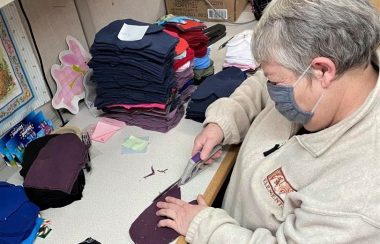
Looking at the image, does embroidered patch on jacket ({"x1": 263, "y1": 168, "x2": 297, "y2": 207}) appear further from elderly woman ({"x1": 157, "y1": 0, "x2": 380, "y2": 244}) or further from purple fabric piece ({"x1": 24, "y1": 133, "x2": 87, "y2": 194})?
purple fabric piece ({"x1": 24, "y1": 133, "x2": 87, "y2": 194})

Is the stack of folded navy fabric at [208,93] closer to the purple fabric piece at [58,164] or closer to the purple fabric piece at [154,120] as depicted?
the purple fabric piece at [154,120]

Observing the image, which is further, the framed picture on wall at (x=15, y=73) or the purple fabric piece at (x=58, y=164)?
the framed picture on wall at (x=15, y=73)

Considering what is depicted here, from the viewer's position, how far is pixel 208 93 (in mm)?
1330

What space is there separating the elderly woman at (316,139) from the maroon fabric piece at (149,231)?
2 cm

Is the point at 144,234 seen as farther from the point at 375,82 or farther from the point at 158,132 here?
the point at 375,82

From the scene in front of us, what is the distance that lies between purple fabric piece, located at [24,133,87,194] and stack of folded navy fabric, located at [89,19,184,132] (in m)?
0.25

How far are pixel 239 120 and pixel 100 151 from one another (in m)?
0.51

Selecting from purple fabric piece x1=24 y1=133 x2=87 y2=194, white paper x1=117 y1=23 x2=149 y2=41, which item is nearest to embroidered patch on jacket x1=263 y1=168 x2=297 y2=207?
A: purple fabric piece x1=24 y1=133 x2=87 y2=194

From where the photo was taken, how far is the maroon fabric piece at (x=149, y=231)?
91cm

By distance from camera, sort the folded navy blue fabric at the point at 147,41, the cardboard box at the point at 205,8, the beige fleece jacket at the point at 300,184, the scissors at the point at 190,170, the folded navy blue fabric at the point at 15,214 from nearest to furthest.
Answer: the beige fleece jacket at the point at 300,184 → the folded navy blue fabric at the point at 15,214 → the scissors at the point at 190,170 → the folded navy blue fabric at the point at 147,41 → the cardboard box at the point at 205,8

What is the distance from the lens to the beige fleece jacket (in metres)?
0.67

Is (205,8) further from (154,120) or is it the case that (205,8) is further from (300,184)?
(300,184)

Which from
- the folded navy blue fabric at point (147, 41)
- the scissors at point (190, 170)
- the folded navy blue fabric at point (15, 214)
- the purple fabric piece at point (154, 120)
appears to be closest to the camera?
the folded navy blue fabric at point (15, 214)

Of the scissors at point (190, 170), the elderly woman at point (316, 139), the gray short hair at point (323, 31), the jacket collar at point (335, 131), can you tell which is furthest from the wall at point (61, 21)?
the jacket collar at point (335, 131)
